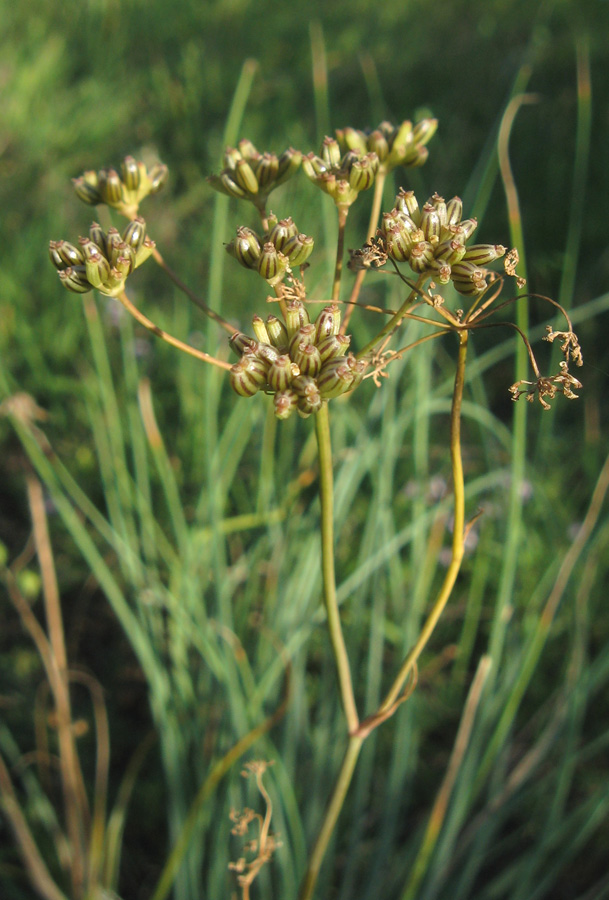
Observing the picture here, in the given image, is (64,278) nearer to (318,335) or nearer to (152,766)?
(318,335)

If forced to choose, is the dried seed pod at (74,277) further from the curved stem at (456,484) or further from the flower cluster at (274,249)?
the curved stem at (456,484)

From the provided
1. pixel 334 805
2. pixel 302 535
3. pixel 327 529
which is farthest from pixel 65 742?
pixel 327 529

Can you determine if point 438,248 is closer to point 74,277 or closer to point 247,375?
point 247,375

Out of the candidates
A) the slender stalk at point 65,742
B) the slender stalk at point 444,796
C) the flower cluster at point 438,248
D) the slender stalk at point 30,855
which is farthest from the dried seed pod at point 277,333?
the slender stalk at point 30,855

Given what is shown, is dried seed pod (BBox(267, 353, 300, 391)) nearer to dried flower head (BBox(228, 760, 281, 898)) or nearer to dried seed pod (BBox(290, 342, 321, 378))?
dried seed pod (BBox(290, 342, 321, 378))

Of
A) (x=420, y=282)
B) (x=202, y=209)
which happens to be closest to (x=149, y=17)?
(x=202, y=209)
